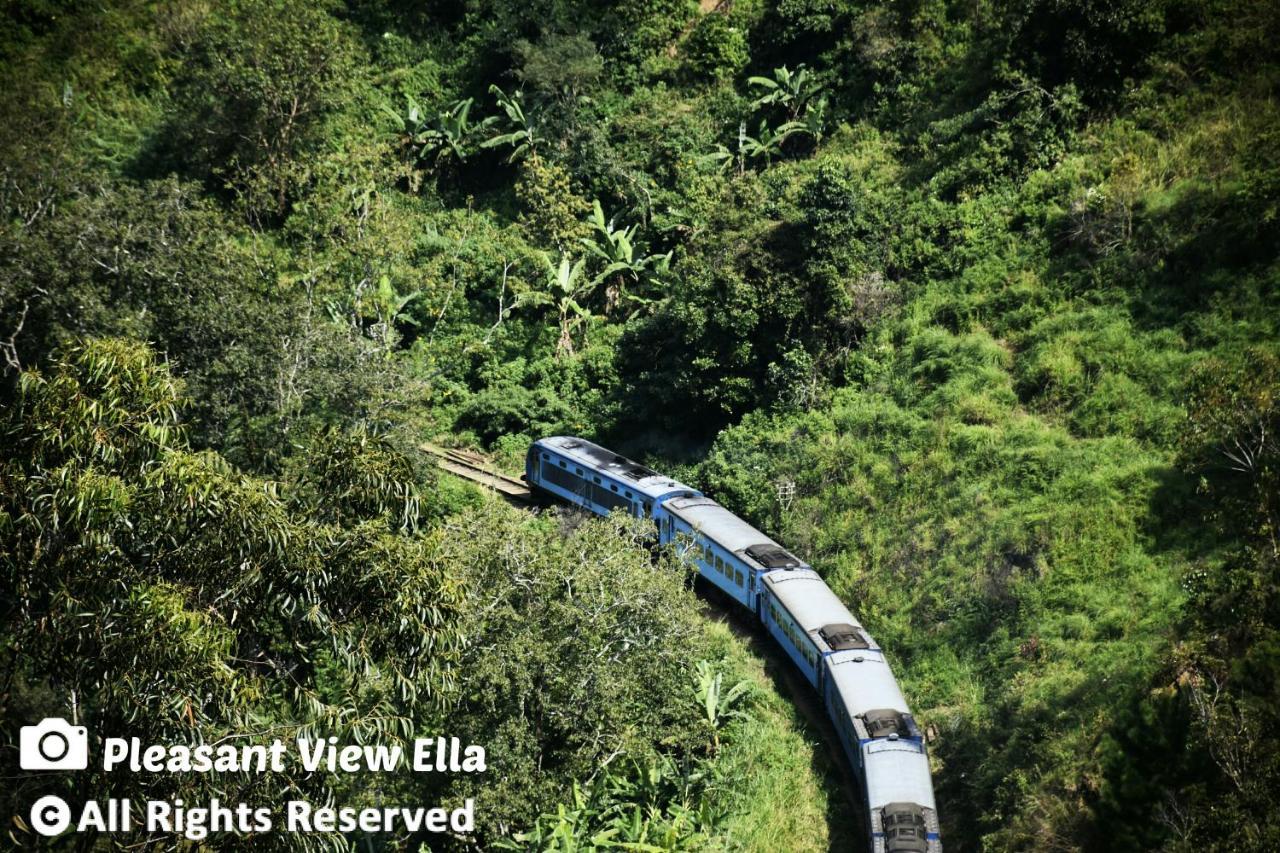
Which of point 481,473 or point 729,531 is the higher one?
point 481,473

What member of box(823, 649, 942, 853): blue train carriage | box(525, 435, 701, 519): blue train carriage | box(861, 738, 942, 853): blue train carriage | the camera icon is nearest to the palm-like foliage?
box(525, 435, 701, 519): blue train carriage

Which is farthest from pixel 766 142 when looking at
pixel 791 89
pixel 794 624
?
pixel 794 624

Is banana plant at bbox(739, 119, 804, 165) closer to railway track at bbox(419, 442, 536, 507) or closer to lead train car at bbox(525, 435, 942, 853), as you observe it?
lead train car at bbox(525, 435, 942, 853)

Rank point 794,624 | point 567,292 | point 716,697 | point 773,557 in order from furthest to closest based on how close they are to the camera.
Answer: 1. point 567,292
2. point 773,557
3. point 794,624
4. point 716,697

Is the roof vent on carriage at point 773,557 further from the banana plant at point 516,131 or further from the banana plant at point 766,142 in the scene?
the banana plant at point 516,131

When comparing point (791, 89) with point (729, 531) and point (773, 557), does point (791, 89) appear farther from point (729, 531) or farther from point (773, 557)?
point (773, 557)

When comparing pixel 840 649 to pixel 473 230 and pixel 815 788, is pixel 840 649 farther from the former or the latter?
pixel 473 230
